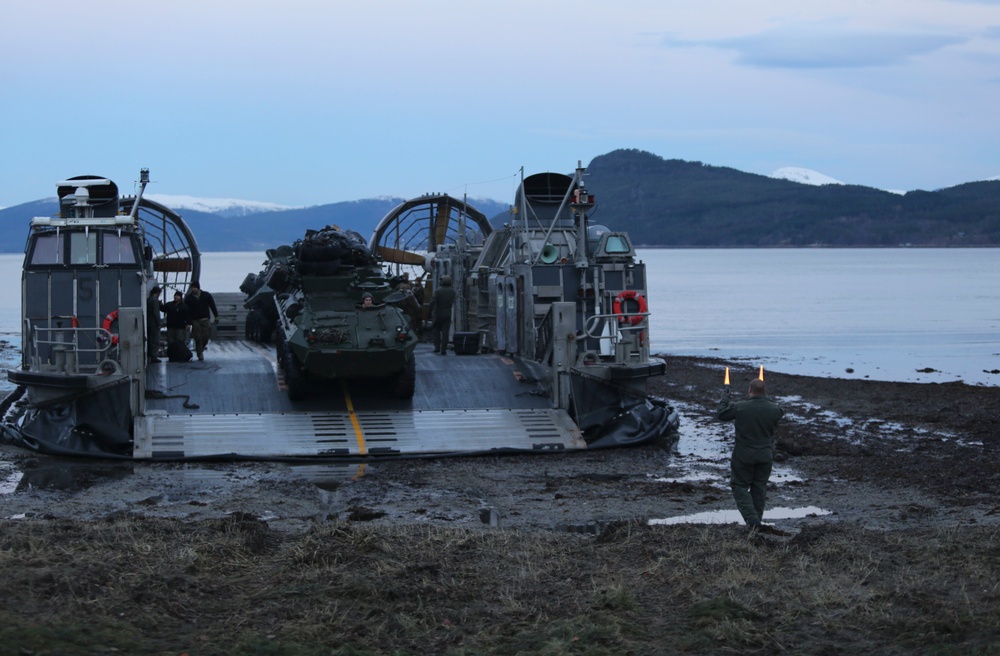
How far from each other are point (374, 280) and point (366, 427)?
2.45m

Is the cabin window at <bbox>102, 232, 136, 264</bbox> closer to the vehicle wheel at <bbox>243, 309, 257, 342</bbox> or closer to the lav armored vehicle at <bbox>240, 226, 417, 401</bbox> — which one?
the lav armored vehicle at <bbox>240, 226, 417, 401</bbox>

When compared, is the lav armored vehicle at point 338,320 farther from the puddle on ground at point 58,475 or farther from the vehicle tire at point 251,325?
the vehicle tire at point 251,325

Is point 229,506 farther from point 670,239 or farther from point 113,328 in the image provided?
point 670,239

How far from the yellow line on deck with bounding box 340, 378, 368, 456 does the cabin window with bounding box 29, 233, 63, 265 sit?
3824 mm

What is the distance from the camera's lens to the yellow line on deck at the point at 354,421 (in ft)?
46.8

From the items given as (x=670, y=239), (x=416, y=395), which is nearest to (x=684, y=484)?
(x=416, y=395)

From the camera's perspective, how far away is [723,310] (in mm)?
64625

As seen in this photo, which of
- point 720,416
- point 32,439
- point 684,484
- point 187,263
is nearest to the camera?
point 720,416

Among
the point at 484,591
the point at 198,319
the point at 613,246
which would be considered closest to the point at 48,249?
the point at 198,319

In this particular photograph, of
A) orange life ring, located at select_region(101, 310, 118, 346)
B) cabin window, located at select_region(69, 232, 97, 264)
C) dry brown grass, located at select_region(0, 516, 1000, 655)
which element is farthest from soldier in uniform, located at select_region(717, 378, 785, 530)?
cabin window, located at select_region(69, 232, 97, 264)

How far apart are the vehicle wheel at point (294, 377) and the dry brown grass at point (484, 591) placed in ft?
19.5

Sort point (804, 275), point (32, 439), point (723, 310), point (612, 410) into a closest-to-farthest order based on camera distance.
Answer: point (32, 439)
point (612, 410)
point (723, 310)
point (804, 275)

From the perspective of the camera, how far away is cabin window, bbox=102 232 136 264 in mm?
16516

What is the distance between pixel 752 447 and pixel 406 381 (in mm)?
6697
